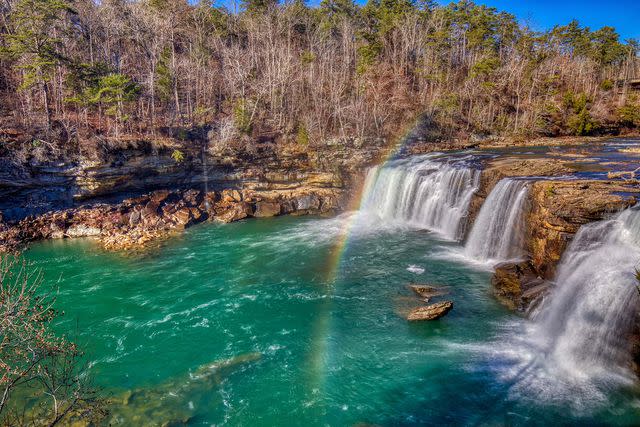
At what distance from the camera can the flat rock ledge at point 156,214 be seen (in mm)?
22938

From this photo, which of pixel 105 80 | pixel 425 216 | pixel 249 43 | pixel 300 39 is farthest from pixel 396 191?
pixel 300 39

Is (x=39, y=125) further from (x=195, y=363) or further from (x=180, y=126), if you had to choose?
(x=195, y=363)

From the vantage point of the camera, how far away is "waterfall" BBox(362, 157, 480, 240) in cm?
2153

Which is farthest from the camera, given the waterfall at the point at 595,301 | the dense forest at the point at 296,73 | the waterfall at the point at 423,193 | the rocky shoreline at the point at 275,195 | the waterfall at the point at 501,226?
the dense forest at the point at 296,73

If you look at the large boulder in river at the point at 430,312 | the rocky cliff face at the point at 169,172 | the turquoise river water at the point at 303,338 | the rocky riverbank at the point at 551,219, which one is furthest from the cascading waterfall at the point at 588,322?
the rocky cliff face at the point at 169,172

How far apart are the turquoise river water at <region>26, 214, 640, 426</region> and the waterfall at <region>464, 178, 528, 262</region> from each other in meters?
1.45

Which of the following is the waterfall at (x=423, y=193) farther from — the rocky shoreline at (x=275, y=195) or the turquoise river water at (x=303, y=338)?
the turquoise river water at (x=303, y=338)

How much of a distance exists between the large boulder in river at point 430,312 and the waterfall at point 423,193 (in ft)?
26.8

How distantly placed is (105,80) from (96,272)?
44.5 feet

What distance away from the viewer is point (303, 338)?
42.5ft

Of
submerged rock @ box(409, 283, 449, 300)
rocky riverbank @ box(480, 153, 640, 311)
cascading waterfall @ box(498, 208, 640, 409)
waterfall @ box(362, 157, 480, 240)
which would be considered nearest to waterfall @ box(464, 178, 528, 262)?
rocky riverbank @ box(480, 153, 640, 311)

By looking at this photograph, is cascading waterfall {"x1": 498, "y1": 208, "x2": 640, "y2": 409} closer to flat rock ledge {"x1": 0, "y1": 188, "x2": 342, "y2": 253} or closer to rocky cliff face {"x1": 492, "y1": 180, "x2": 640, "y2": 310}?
rocky cliff face {"x1": 492, "y1": 180, "x2": 640, "y2": 310}

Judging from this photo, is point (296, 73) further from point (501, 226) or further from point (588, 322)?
point (588, 322)

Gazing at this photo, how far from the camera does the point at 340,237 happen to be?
2325 centimetres
